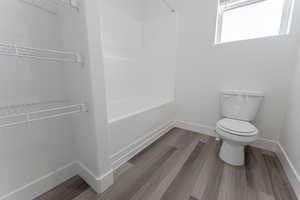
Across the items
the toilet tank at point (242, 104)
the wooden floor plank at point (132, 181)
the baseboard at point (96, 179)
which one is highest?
the toilet tank at point (242, 104)

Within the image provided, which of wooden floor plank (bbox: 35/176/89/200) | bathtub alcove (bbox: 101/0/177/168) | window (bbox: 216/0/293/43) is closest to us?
wooden floor plank (bbox: 35/176/89/200)

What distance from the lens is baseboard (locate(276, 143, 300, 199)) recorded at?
96cm

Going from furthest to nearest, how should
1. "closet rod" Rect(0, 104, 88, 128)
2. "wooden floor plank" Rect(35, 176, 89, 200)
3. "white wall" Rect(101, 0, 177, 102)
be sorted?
"white wall" Rect(101, 0, 177, 102)
"wooden floor plank" Rect(35, 176, 89, 200)
"closet rod" Rect(0, 104, 88, 128)

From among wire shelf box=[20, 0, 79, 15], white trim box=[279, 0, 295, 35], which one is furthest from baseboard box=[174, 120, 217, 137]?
wire shelf box=[20, 0, 79, 15]

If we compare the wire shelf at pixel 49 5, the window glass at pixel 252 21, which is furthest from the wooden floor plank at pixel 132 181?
the window glass at pixel 252 21

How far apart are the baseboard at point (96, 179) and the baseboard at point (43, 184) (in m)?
0.10

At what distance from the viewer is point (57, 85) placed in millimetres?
987

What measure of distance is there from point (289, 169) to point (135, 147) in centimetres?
149

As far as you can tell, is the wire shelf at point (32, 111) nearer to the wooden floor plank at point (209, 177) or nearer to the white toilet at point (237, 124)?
the wooden floor plank at point (209, 177)

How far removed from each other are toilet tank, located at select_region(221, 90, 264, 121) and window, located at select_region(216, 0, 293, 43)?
0.72m

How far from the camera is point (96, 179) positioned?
0.97m

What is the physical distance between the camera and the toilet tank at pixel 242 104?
4.68ft

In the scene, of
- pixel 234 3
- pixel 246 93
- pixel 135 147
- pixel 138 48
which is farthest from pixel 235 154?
pixel 138 48

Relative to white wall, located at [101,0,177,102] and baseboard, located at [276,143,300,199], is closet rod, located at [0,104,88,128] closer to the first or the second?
white wall, located at [101,0,177,102]
